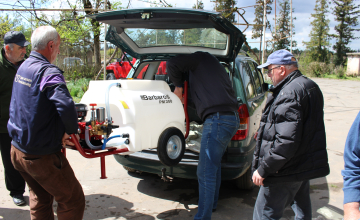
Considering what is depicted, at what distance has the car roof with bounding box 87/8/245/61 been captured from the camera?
122 inches

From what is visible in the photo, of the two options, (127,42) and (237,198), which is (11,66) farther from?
(237,198)

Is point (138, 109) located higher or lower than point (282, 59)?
lower

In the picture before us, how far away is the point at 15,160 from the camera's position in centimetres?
242

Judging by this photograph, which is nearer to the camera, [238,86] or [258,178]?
[258,178]

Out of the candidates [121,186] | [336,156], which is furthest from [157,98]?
[336,156]

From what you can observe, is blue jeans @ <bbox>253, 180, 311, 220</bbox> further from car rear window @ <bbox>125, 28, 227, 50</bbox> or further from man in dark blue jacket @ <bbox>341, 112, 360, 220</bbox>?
car rear window @ <bbox>125, 28, 227, 50</bbox>

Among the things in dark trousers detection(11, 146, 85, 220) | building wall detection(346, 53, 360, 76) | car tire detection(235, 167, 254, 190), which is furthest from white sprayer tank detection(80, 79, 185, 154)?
building wall detection(346, 53, 360, 76)

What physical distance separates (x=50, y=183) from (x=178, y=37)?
8.40 ft

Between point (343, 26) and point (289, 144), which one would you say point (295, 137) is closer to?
point (289, 144)

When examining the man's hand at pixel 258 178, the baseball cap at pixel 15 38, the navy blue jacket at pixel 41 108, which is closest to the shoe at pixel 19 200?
the navy blue jacket at pixel 41 108

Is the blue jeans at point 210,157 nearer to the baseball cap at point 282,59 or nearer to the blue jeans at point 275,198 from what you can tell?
the blue jeans at point 275,198

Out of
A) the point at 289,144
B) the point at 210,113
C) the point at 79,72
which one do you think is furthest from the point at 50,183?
the point at 79,72

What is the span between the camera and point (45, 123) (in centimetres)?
217

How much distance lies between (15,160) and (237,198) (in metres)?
2.60
